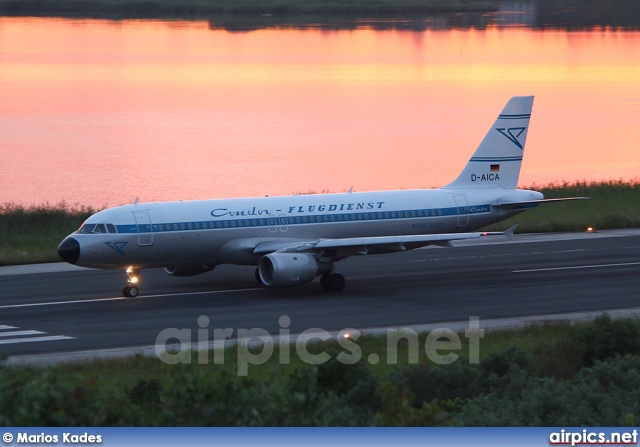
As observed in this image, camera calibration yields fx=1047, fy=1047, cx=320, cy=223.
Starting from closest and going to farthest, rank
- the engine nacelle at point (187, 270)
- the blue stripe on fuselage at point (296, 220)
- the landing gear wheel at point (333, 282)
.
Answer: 1. the blue stripe on fuselage at point (296, 220)
2. the landing gear wheel at point (333, 282)
3. the engine nacelle at point (187, 270)

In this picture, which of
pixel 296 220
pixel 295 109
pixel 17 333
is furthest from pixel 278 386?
pixel 295 109

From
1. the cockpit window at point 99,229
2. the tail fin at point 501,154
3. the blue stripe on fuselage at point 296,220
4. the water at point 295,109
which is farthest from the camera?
the water at point 295,109

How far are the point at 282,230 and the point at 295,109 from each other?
6532 cm

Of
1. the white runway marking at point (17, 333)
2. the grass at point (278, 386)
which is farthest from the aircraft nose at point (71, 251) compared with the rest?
the grass at point (278, 386)

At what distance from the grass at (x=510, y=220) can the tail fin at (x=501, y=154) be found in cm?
785

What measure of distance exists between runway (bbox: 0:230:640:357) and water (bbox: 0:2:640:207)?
24.9 metres

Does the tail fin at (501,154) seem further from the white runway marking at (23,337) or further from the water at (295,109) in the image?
the water at (295,109)

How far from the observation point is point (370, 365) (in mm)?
23516

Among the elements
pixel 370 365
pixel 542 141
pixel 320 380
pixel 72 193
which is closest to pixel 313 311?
pixel 370 365

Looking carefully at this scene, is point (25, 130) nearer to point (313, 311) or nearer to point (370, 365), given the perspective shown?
point (313, 311)

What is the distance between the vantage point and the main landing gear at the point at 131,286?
3434 cm

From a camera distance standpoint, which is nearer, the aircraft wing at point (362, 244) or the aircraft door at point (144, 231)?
the aircraft door at point (144, 231)

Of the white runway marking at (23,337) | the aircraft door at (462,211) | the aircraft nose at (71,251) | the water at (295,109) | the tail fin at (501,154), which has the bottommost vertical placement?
the white runway marking at (23,337)

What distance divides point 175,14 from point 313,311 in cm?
15179
